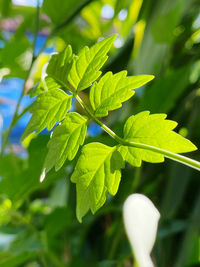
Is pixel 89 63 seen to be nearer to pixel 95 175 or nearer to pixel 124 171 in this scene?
pixel 95 175

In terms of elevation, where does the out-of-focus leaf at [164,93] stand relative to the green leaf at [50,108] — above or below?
below

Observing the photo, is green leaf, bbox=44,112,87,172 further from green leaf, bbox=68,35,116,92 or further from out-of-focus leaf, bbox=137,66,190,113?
out-of-focus leaf, bbox=137,66,190,113

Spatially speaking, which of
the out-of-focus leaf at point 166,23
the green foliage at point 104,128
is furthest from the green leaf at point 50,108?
the out-of-focus leaf at point 166,23

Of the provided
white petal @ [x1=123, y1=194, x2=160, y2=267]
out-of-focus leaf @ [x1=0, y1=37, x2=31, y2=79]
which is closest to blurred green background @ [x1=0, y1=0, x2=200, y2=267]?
out-of-focus leaf @ [x1=0, y1=37, x2=31, y2=79]

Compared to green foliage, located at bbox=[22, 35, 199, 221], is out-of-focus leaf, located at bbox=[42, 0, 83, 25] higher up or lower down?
higher up

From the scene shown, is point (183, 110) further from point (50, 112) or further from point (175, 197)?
point (50, 112)

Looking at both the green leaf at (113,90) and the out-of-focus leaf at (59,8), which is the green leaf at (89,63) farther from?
the out-of-focus leaf at (59,8)

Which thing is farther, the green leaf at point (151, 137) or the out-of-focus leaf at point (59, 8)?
the out-of-focus leaf at point (59, 8)
